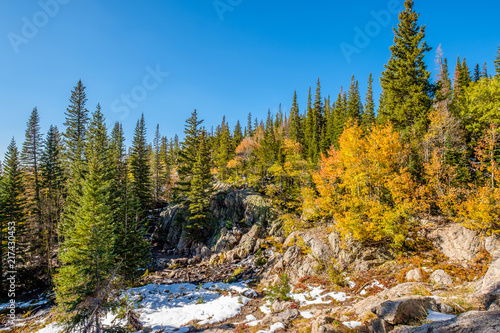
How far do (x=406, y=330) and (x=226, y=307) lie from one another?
1263 centimetres

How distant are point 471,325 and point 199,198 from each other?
3218 cm

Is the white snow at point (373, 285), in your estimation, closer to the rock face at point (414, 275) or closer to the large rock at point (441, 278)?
the rock face at point (414, 275)

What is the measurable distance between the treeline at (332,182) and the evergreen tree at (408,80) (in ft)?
0.32

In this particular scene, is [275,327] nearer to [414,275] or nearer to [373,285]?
[373,285]

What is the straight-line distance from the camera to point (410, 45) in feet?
70.7

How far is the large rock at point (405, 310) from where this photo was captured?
257 inches

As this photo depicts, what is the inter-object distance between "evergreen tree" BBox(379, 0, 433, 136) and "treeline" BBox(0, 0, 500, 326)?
96 millimetres

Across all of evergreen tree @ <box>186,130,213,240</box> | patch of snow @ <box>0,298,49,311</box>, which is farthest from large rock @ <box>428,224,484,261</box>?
patch of snow @ <box>0,298,49,311</box>

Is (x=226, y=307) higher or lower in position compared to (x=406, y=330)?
lower

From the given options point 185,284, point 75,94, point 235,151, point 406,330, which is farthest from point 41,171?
point 406,330

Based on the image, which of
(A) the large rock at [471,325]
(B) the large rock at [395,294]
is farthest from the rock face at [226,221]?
(A) the large rock at [471,325]

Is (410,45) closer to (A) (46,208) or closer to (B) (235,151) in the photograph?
(B) (235,151)

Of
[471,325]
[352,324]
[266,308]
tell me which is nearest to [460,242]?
[352,324]

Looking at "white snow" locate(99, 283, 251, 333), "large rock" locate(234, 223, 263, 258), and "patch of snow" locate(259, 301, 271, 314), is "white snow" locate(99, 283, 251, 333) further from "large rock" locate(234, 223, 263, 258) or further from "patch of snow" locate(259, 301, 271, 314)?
"large rock" locate(234, 223, 263, 258)
